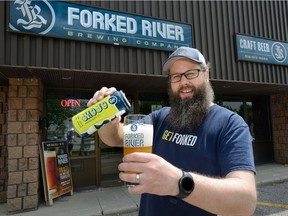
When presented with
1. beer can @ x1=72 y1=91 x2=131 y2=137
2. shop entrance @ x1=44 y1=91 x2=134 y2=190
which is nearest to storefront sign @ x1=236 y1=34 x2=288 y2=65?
shop entrance @ x1=44 y1=91 x2=134 y2=190

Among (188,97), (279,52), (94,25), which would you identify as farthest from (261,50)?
(188,97)

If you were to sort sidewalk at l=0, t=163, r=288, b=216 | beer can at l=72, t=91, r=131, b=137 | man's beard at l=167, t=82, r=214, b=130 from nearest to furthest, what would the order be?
beer can at l=72, t=91, r=131, b=137, man's beard at l=167, t=82, r=214, b=130, sidewalk at l=0, t=163, r=288, b=216

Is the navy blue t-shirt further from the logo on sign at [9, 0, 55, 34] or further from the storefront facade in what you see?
the logo on sign at [9, 0, 55, 34]

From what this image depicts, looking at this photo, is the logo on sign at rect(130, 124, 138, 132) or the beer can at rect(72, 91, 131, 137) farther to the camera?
the beer can at rect(72, 91, 131, 137)

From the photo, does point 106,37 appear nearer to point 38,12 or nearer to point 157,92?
point 38,12

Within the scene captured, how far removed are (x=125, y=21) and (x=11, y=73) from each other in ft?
8.87

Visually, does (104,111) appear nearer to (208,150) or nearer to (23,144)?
(208,150)

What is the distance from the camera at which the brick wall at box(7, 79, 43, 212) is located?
4.89 meters

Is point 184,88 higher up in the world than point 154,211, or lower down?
higher up

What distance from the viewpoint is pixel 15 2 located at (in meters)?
4.51

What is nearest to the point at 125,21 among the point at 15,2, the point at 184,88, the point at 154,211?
the point at 15,2

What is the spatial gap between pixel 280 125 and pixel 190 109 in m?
9.20

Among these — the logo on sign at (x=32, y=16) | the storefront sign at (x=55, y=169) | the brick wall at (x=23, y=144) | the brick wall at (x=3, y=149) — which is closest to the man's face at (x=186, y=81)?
the logo on sign at (x=32, y=16)

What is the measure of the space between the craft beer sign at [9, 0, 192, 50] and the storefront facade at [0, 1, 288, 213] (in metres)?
0.02
